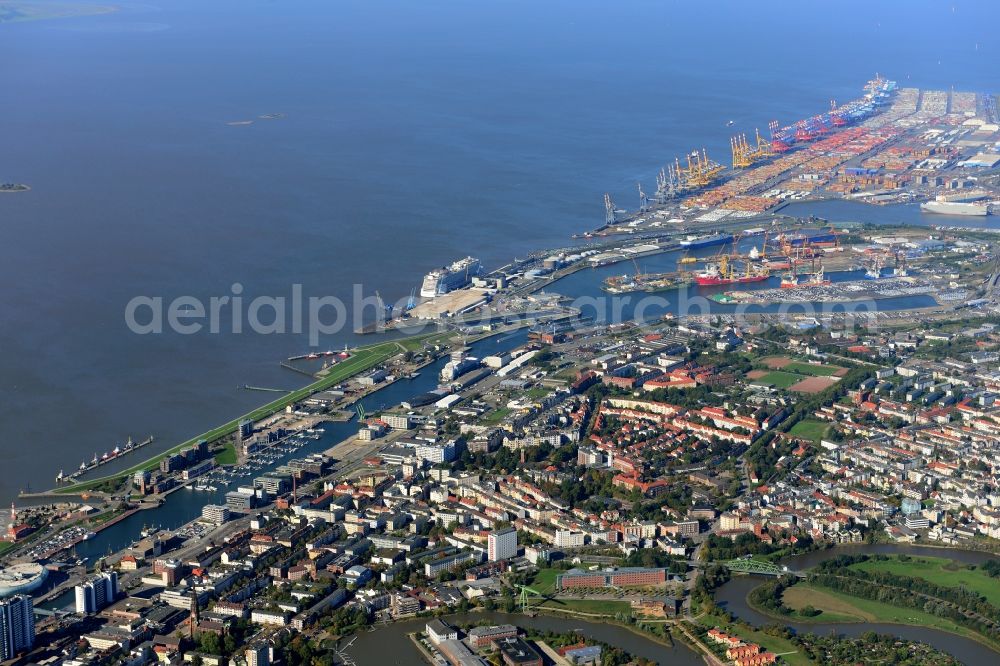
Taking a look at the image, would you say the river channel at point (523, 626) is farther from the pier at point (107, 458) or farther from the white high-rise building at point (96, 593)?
the pier at point (107, 458)

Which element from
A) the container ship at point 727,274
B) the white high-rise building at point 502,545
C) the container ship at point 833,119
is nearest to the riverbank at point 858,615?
the white high-rise building at point 502,545

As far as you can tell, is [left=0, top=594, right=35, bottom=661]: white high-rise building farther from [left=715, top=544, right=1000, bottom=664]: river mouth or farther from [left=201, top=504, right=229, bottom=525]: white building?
[left=715, top=544, right=1000, bottom=664]: river mouth

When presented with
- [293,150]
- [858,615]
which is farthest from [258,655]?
[293,150]

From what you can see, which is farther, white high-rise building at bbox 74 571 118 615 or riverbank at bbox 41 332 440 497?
riverbank at bbox 41 332 440 497

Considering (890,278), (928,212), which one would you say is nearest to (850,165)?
(928,212)

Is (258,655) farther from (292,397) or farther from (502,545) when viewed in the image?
(292,397)

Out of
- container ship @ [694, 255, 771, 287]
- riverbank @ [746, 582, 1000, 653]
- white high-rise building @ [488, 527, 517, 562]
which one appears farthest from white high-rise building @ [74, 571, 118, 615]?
container ship @ [694, 255, 771, 287]
